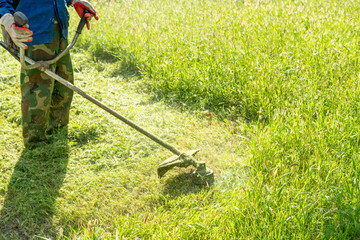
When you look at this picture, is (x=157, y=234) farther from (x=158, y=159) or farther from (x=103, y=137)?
(x=103, y=137)

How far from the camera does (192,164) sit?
3.10 m

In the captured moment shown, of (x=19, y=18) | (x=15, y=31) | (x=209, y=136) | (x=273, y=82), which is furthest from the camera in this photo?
(x=273, y=82)

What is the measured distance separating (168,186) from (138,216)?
0.42m

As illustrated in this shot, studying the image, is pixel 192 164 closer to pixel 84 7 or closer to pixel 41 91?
pixel 41 91

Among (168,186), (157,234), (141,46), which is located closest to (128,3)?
(141,46)

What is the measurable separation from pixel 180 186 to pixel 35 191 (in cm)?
114

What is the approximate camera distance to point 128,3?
7.07 m

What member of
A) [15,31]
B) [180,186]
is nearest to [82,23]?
[15,31]

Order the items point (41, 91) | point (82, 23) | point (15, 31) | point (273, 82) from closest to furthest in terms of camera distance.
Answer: point (15, 31) → point (82, 23) → point (41, 91) → point (273, 82)

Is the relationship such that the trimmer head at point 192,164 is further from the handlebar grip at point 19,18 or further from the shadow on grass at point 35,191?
the handlebar grip at point 19,18

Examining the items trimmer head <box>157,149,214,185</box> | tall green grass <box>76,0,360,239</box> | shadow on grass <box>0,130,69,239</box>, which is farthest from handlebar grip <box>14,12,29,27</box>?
tall green grass <box>76,0,360,239</box>

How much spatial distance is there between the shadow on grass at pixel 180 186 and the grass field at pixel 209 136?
0.5 inches

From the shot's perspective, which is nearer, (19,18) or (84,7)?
(19,18)

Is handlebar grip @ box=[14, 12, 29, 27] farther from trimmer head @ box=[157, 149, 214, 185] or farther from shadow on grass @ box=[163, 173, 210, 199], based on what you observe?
shadow on grass @ box=[163, 173, 210, 199]
